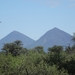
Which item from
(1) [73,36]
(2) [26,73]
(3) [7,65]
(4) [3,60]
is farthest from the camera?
(1) [73,36]

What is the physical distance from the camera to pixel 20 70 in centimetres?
1571

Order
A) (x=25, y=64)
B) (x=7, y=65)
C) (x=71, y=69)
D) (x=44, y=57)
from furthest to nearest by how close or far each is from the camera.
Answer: (x=44, y=57)
(x=71, y=69)
(x=7, y=65)
(x=25, y=64)

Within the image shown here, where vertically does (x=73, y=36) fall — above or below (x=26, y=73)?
above

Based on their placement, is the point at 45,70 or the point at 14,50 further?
the point at 14,50

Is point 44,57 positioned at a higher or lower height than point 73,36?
lower

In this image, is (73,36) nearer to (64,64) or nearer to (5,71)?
(64,64)

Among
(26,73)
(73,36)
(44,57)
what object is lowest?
(26,73)

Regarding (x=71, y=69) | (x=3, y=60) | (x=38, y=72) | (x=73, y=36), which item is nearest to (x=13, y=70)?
(x=38, y=72)

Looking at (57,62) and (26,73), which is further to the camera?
(57,62)

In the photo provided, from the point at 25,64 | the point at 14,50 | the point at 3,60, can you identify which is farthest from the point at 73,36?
the point at 25,64

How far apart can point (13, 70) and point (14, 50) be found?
40211 mm

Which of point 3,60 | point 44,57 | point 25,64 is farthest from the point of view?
point 44,57

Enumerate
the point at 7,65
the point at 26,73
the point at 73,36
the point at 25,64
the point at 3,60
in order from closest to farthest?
the point at 26,73 < the point at 25,64 < the point at 7,65 < the point at 3,60 < the point at 73,36

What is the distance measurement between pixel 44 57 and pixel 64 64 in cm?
282
